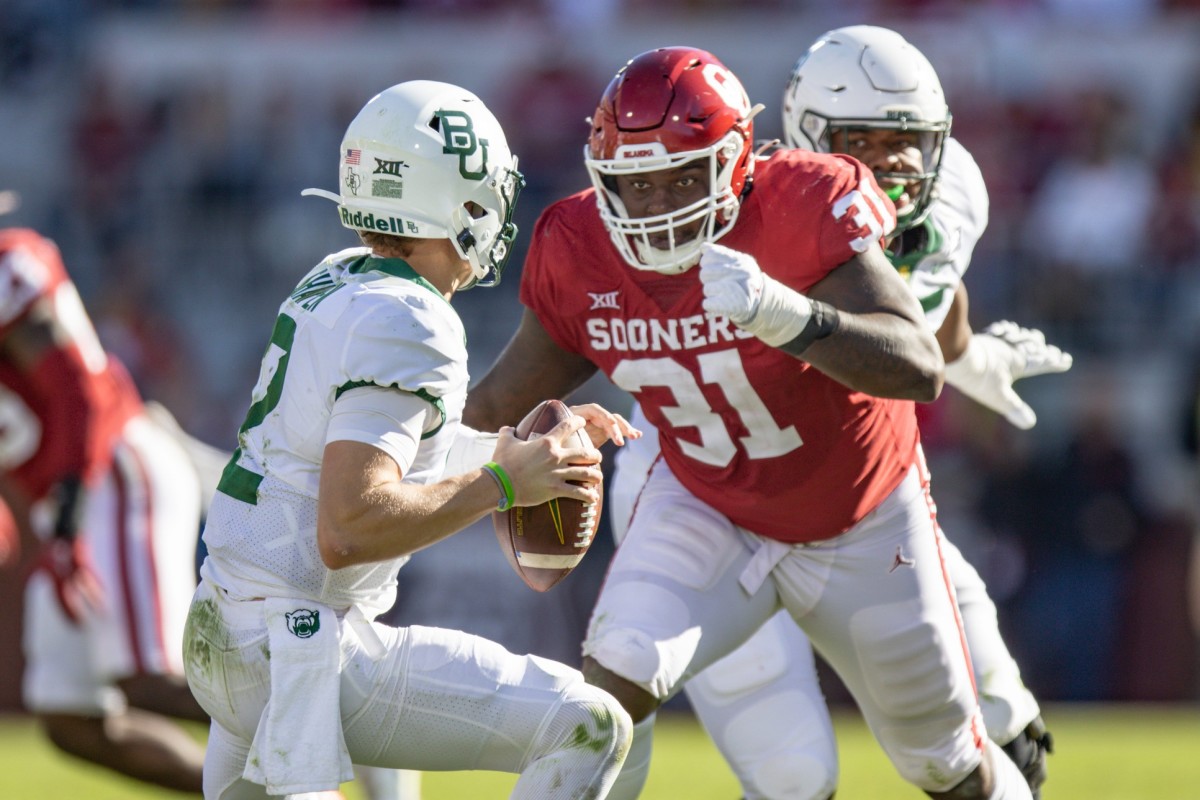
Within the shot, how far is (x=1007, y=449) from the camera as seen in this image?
9500mm

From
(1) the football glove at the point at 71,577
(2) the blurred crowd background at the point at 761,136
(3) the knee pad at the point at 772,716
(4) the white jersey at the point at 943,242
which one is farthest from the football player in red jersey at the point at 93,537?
(2) the blurred crowd background at the point at 761,136

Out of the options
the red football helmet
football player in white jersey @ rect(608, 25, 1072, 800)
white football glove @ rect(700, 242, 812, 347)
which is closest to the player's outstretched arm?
white football glove @ rect(700, 242, 812, 347)

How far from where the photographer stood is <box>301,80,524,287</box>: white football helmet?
3467 mm

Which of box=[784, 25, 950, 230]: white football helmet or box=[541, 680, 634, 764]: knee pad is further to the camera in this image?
box=[784, 25, 950, 230]: white football helmet

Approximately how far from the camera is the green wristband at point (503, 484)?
3.29 meters

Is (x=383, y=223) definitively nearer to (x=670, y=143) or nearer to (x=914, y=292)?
(x=670, y=143)

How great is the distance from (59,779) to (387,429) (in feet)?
15.0

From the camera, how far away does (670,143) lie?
12.5 ft

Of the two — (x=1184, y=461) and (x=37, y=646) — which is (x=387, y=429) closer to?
(x=37, y=646)

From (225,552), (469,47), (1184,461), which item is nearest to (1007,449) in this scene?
(1184,461)

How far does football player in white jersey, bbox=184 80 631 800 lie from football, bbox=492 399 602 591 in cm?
14

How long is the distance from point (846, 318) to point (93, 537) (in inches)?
121

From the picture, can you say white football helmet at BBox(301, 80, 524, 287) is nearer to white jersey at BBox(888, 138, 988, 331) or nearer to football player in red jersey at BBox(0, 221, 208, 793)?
white jersey at BBox(888, 138, 988, 331)

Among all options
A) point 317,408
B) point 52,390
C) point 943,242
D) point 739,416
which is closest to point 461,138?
point 317,408
